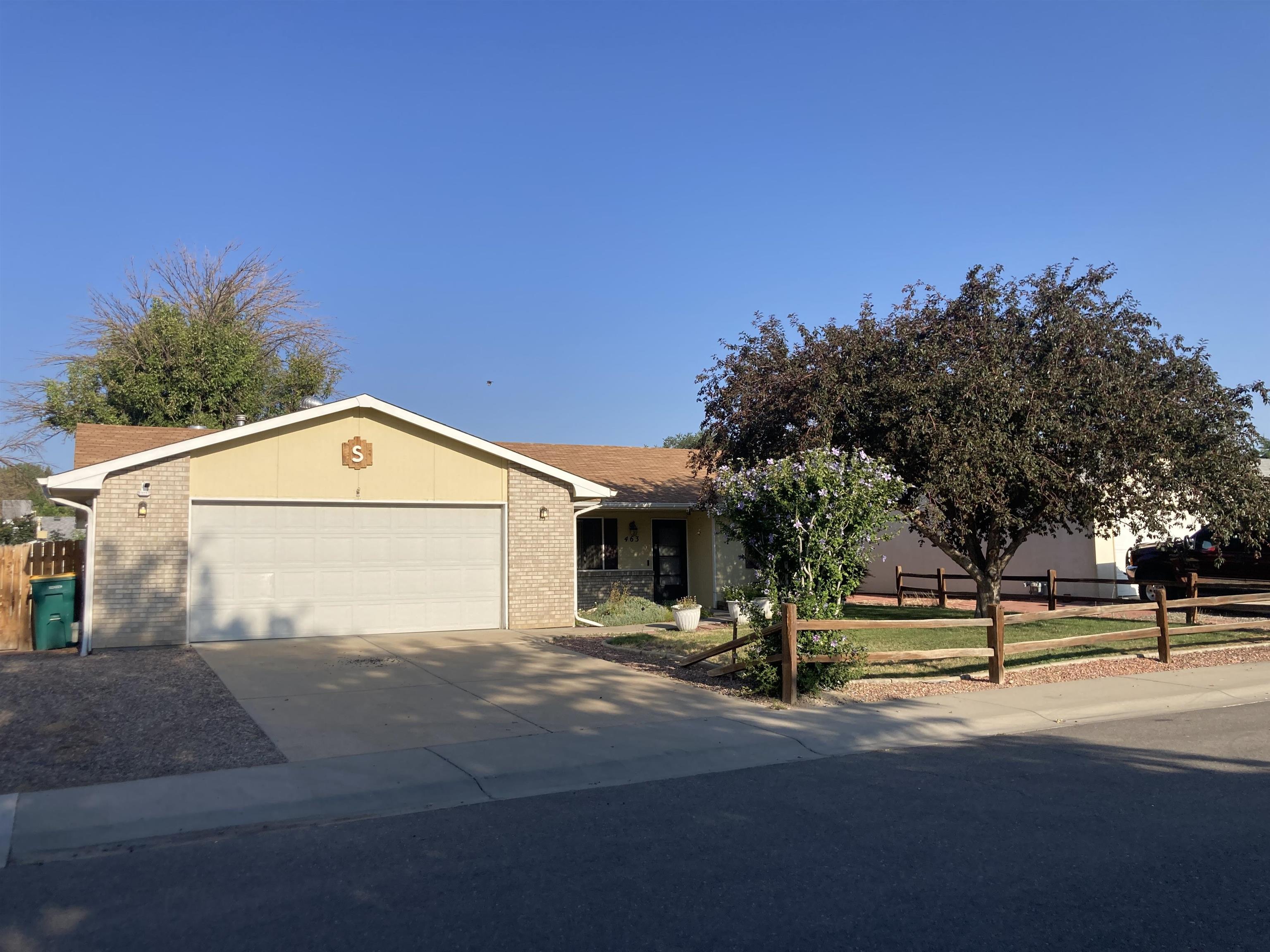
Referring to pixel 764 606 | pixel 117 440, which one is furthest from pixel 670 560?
pixel 117 440

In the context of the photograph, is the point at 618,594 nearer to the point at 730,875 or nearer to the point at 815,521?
the point at 815,521

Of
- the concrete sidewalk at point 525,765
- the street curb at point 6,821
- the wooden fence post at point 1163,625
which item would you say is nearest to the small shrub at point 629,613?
the concrete sidewalk at point 525,765

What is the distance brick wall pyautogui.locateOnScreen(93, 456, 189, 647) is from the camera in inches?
552

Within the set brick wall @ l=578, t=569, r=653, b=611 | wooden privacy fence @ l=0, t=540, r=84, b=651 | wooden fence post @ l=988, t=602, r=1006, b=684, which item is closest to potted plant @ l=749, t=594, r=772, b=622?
wooden fence post @ l=988, t=602, r=1006, b=684

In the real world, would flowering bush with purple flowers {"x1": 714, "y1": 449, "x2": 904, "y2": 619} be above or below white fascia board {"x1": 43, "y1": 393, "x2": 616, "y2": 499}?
below

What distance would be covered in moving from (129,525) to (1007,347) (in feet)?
45.3

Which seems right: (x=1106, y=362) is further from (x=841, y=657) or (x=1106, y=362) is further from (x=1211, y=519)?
(x=841, y=657)

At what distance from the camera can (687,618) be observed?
17016 millimetres

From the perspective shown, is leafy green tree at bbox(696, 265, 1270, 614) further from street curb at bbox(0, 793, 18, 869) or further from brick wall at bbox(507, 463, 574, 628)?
street curb at bbox(0, 793, 18, 869)

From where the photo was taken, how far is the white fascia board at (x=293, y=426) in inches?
542

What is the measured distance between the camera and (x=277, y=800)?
683 centimetres

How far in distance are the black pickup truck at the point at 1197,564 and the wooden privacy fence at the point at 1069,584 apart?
0.41 ft

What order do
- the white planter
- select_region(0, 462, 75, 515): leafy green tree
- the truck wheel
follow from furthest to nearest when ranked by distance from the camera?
1. select_region(0, 462, 75, 515): leafy green tree
2. the truck wheel
3. the white planter

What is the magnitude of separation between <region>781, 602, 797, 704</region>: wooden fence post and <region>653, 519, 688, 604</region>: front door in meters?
11.1
